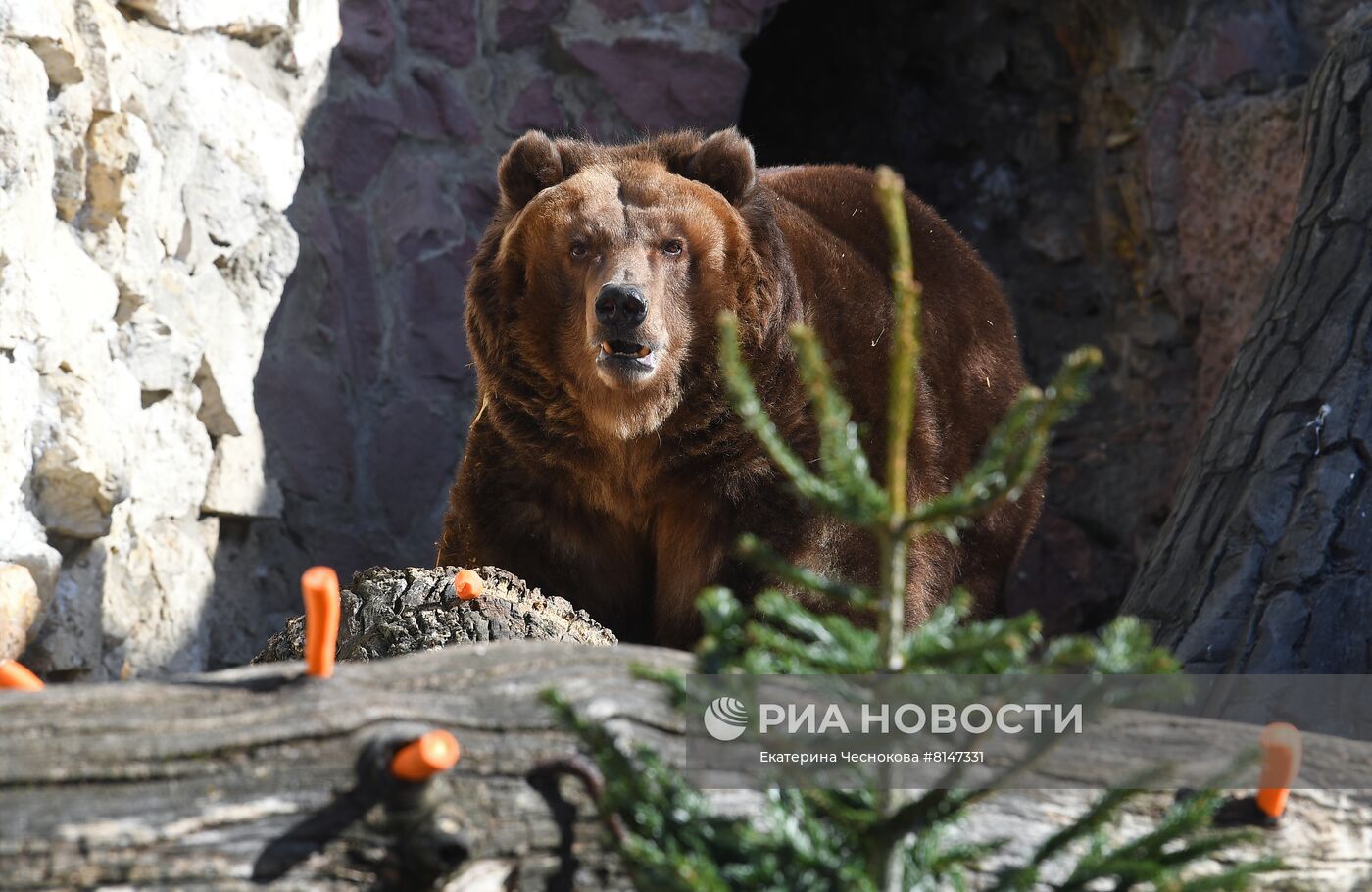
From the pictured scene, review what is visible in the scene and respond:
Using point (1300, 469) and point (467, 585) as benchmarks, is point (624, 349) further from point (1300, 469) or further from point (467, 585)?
Answer: point (1300, 469)

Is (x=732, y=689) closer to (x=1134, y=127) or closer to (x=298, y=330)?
(x=298, y=330)

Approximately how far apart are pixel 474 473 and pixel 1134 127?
370 centimetres

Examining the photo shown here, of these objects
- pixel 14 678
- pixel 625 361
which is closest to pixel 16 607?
pixel 625 361

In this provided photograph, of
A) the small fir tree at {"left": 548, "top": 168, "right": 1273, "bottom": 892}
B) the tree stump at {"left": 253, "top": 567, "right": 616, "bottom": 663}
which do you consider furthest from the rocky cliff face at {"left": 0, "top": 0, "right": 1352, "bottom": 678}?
the small fir tree at {"left": 548, "top": 168, "right": 1273, "bottom": 892}

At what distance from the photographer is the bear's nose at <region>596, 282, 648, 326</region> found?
393 cm

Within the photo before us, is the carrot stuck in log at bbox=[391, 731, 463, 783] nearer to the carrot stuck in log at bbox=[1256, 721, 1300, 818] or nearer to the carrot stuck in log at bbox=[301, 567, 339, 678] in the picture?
the carrot stuck in log at bbox=[301, 567, 339, 678]

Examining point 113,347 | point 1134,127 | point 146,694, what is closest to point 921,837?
point 146,694

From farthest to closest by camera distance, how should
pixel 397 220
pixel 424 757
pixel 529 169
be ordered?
pixel 397 220 < pixel 529 169 < pixel 424 757

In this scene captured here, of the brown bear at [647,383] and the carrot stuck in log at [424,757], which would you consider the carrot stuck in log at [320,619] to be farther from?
the brown bear at [647,383]

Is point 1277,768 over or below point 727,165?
below

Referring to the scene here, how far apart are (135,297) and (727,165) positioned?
1790mm

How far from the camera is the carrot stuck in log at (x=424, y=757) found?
1.76m

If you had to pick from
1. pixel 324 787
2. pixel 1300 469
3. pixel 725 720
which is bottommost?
pixel 324 787

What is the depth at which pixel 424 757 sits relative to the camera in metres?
1.76
